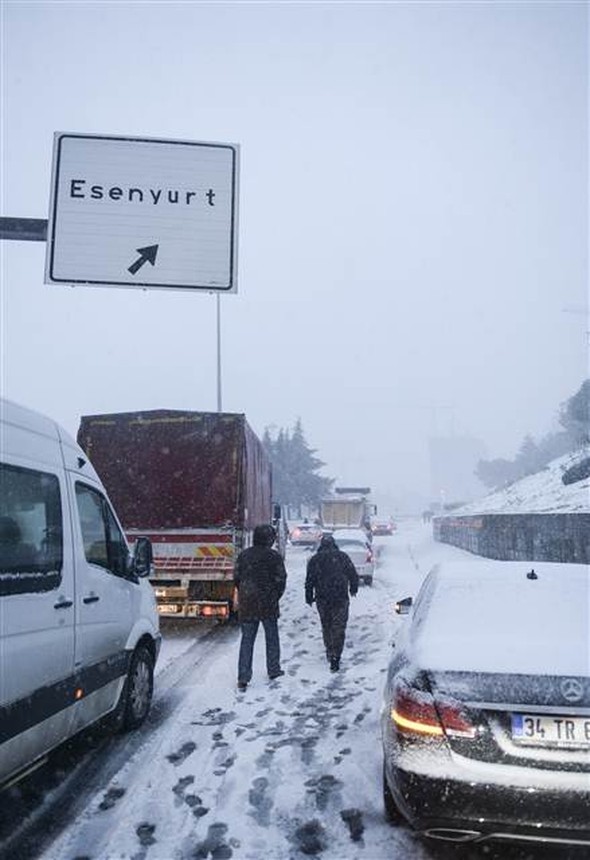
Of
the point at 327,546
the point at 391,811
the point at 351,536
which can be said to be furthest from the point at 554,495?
the point at 391,811

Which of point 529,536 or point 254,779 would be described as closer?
point 254,779

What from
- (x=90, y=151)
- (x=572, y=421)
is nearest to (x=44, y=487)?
(x=90, y=151)

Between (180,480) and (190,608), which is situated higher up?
(180,480)

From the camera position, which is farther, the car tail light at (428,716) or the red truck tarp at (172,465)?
the red truck tarp at (172,465)

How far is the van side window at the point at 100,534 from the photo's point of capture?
4820 mm

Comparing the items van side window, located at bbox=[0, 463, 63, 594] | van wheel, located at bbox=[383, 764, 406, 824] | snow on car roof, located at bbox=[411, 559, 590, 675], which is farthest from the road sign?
van wheel, located at bbox=[383, 764, 406, 824]

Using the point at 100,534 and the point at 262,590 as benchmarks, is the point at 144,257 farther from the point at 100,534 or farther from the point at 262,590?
the point at 262,590

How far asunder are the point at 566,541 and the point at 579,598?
11.0 meters

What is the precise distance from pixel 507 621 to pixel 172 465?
7905mm

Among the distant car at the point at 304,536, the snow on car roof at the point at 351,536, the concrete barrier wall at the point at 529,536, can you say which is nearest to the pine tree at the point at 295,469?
the distant car at the point at 304,536

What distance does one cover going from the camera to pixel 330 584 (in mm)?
8422

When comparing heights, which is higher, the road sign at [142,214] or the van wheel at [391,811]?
the road sign at [142,214]

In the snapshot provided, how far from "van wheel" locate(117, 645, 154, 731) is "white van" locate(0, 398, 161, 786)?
21 mm

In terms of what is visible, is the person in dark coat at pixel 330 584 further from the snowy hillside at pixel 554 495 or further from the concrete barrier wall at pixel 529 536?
the snowy hillside at pixel 554 495
